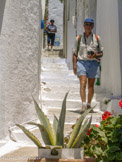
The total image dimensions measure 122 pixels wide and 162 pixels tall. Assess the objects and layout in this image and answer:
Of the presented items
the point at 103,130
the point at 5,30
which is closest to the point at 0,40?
the point at 5,30

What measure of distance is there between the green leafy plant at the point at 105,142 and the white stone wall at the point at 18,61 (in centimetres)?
182

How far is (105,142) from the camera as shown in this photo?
3395 millimetres

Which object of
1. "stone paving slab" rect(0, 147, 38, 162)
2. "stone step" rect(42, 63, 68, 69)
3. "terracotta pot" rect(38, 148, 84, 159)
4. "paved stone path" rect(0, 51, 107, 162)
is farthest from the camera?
"stone step" rect(42, 63, 68, 69)

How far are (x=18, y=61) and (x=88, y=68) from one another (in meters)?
1.46

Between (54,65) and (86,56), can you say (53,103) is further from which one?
(54,65)

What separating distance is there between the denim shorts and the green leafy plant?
254 centimetres

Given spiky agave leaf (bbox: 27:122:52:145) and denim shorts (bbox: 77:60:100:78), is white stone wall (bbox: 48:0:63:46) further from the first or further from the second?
spiky agave leaf (bbox: 27:122:52:145)

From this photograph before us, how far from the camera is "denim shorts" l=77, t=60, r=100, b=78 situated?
6.09 m

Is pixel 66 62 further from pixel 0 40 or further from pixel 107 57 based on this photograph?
pixel 0 40

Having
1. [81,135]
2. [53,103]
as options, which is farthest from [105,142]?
[53,103]

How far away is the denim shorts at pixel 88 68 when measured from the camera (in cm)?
609

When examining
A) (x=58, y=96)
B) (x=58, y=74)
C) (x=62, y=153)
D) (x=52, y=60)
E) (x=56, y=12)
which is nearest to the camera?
(x=62, y=153)

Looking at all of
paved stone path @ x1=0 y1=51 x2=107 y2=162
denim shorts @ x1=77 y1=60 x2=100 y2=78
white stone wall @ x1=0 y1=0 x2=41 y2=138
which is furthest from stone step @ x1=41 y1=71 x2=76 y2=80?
white stone wall @ x1=0 y1=0 x2=41 y2=138

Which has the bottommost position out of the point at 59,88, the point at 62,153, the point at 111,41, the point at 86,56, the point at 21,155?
the point at 21,155
